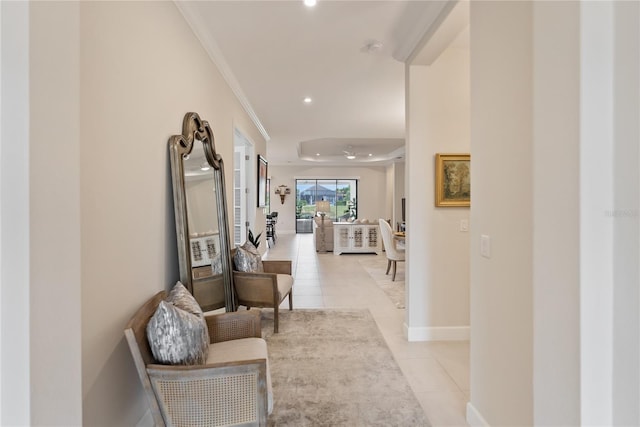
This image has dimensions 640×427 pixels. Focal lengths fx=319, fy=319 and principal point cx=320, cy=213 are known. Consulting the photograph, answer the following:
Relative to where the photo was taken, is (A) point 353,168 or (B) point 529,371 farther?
(A) point 353,168

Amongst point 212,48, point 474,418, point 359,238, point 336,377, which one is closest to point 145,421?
point 336,377

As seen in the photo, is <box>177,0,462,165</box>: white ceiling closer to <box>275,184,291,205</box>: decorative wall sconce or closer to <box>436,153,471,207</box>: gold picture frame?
<box>436,153,471,207</box>: gold picture frame

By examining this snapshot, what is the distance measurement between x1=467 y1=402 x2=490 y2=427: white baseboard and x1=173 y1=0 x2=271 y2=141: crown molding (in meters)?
3.20

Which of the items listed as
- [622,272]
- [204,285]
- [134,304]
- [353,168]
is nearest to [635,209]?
[622,272]

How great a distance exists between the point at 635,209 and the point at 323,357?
7.83ft

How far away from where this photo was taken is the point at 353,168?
13164mm

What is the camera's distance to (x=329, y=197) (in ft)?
44.8

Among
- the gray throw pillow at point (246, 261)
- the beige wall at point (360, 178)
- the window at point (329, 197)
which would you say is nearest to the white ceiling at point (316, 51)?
the gray throw pillow at point (246, 261)

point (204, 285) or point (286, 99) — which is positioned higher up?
point (286, 99)

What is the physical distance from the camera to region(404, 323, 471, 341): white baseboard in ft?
9.90

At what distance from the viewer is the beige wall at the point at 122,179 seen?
1.33 metres

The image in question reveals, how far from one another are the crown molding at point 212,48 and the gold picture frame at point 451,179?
228cm

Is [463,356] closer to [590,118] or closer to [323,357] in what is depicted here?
[323,357]

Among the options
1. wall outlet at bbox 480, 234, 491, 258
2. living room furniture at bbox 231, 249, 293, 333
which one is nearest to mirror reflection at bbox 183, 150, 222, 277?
living room furniture at bbox 231, 249, 293, 333
